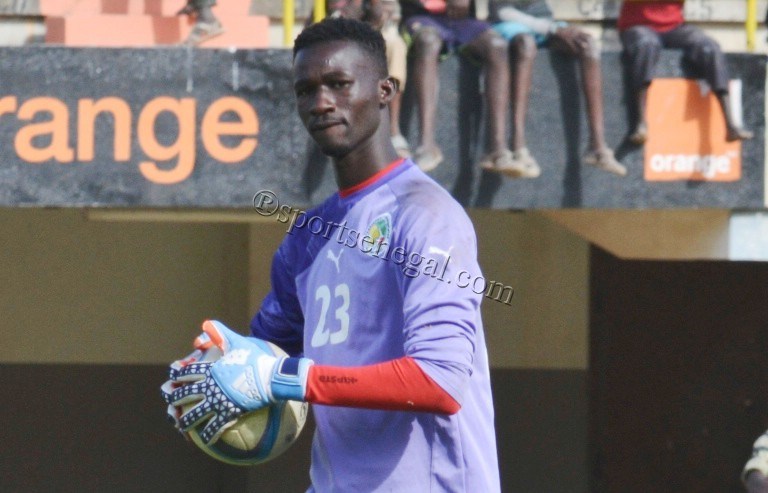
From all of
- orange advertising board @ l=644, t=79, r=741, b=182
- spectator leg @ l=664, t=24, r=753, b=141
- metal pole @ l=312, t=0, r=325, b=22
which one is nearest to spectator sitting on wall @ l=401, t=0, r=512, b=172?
metal pole @ l=312, t=0, r=325, b=22

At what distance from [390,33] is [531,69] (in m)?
0.75

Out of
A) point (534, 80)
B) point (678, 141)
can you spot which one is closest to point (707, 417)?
point (678, 141)

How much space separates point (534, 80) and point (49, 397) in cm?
437

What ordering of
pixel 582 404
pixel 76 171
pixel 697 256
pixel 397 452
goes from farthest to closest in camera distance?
1. pixel 582 404
2. pixel 697 256
3. pixel 76 171
4. pixel 397 452

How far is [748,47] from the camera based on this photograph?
7.41 meters

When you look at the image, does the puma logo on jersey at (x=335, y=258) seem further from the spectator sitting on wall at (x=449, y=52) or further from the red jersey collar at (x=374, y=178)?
the spectator sitting on wall at (x=449, y=52)

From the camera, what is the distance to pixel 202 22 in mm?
7293

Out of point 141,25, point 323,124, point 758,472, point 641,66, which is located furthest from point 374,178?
point 141,25

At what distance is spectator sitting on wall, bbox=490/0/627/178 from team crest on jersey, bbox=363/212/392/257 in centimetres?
370

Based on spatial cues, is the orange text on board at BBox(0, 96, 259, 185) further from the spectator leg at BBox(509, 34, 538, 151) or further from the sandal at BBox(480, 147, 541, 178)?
the spectator leg at BBox(509, 34, 538, 151)

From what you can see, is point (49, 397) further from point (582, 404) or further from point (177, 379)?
point (177, 379)

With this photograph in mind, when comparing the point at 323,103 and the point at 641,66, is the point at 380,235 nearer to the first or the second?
the point at 323,103

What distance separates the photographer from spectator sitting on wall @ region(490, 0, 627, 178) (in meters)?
6.74

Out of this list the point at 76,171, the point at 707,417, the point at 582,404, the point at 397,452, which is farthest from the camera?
the point at 582,404
